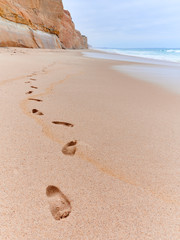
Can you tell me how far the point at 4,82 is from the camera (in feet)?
6.86

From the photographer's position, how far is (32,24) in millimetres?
12344

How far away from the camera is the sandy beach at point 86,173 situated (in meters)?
0.58

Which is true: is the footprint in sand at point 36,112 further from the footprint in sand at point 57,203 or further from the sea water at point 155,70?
the sea water at point 155,70

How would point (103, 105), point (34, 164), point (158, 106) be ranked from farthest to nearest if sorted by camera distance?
point (158, 106), point (103, 105), point (34, 164)

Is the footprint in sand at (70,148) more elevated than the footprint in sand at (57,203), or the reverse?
the footprint in sand at (70,148)

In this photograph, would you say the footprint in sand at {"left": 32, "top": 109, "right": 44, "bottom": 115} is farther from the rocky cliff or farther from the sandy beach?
the rocky cliff

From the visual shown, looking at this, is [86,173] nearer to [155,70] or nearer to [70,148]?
[70,148]

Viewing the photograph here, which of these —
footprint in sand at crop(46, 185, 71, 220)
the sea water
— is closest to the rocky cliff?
the sea water

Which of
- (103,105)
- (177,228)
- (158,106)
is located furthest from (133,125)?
(177,228)

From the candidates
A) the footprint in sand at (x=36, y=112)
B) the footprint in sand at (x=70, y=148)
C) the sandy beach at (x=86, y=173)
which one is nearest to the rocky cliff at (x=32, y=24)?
the footprint in sand at (x=36, y=112)

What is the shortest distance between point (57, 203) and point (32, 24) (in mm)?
14653

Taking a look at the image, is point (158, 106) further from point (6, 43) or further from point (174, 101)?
point (6, 43)

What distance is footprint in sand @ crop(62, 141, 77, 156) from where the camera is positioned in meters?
0.94

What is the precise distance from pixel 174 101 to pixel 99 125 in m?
1.31
